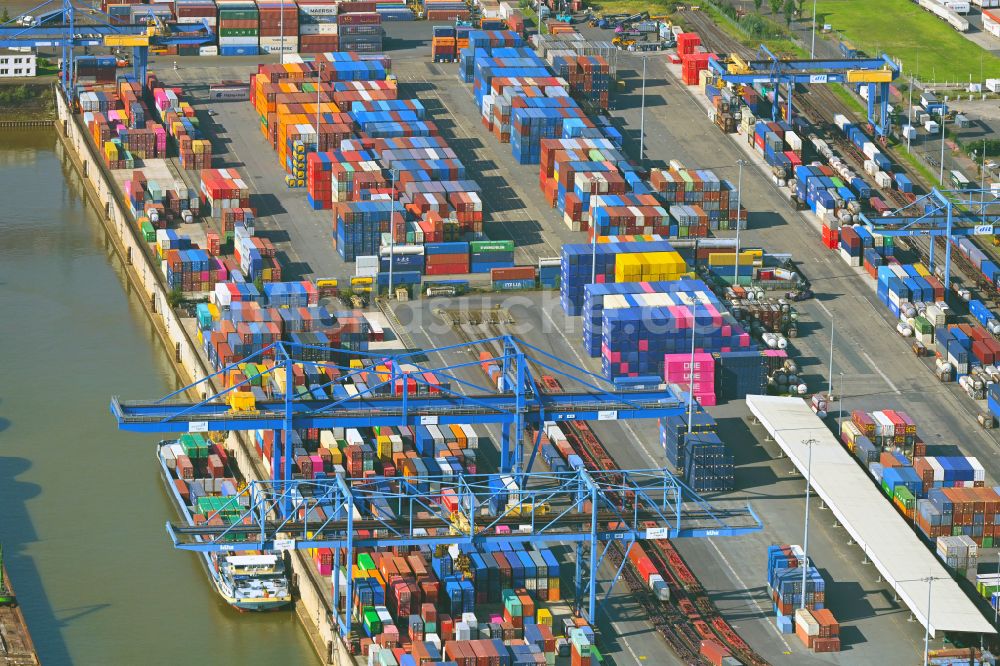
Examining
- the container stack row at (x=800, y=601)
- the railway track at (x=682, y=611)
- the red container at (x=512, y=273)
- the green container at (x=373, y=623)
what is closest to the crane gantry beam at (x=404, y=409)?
the railway track at (x=682, y=611)

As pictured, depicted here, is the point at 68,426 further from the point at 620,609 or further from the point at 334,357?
the point at 620,609

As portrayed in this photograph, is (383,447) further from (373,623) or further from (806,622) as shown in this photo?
(806,622)

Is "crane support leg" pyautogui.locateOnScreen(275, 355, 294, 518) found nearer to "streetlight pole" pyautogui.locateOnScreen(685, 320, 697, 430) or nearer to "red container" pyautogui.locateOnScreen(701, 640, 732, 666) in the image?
"red container" pyautogui.locateOnScreen(701, 640, 732, 666)

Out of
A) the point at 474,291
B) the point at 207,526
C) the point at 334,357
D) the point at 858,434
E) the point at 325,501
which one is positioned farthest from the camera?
the point at 474,291

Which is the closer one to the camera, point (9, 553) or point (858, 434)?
point (9, 553)

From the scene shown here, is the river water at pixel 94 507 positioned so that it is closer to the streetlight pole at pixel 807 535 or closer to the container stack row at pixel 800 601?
the container stack row at pixel 800 601

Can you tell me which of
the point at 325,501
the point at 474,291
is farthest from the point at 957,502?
the point at 474,291
